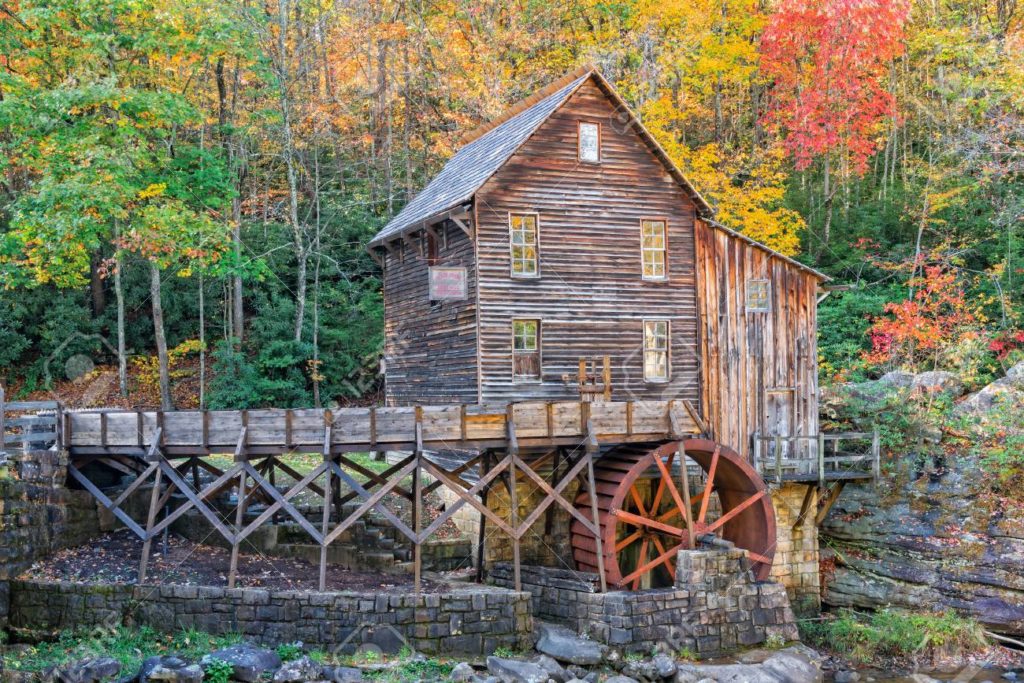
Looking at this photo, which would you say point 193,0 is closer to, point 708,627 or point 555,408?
point 555,408

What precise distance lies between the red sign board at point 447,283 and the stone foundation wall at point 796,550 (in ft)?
26.3

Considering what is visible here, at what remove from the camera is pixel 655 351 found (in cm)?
1944

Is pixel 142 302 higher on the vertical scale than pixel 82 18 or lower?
lower

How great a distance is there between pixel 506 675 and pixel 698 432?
6075 mm

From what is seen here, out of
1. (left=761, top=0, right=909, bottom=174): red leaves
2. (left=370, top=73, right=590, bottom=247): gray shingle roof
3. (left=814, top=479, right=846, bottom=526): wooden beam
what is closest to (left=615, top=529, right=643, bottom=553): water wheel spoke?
(left=814, top=479, right=846, bottom=526): wooden beam

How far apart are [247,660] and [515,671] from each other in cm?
387

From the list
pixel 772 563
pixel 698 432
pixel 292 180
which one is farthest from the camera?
pixel 292 180

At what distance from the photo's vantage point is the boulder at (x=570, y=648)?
1416 centimetres

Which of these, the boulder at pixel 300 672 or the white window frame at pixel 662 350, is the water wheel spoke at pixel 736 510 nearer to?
the white window frame at pixel 662 350

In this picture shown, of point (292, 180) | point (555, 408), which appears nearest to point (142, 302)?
point (292, 180)

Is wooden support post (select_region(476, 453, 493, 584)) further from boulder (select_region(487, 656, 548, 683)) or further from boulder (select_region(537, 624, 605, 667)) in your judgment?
boulder (select_region(487, 656, 548, 683))

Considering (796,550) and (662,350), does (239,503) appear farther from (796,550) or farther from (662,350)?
(796,550)

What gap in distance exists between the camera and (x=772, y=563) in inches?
727

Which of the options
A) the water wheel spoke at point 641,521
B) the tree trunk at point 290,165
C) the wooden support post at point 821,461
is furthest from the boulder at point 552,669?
the tree trunk at point 290,165
